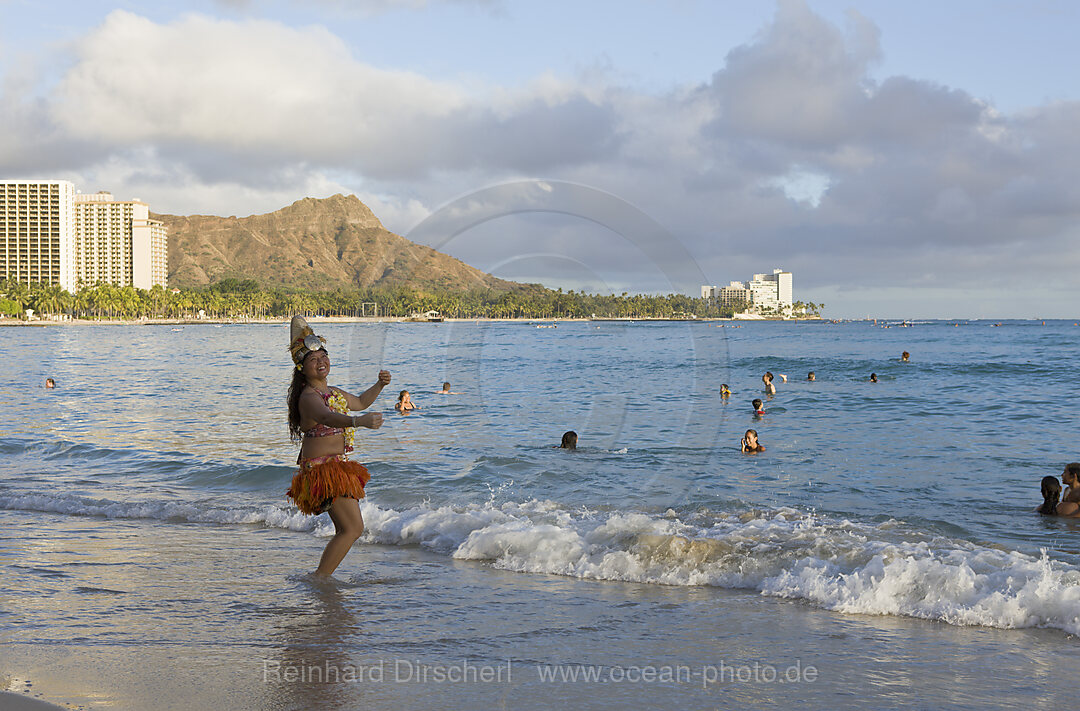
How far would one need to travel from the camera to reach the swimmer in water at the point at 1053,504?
1116cm

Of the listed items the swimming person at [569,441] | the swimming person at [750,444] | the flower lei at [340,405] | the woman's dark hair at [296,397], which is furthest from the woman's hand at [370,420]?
the swimming person at [750,444]

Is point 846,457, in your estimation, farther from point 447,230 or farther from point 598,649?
point 598,649

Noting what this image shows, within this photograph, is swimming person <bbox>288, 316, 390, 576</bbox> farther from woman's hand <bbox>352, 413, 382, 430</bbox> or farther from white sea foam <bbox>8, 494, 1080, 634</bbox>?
white sea foam <bbox>8, 494, 1080, 634</bbox>

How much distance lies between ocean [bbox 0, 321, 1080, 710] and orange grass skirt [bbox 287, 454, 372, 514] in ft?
2.85

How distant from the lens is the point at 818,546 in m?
8.71

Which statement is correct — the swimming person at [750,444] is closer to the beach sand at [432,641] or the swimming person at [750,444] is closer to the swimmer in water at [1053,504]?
the swimmer in water at [1053,504]

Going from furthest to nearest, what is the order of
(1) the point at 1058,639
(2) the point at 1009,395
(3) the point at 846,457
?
1. (2) the point at 1009,395
2. (3) the point at 846,457
3. (1) the point at 1058,639

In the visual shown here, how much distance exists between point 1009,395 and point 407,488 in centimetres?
2851

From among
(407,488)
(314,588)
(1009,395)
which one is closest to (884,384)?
(1009,395)

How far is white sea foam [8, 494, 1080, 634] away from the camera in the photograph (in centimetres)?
709

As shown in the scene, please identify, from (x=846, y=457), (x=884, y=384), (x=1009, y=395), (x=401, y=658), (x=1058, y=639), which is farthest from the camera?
(x=884, y=384)

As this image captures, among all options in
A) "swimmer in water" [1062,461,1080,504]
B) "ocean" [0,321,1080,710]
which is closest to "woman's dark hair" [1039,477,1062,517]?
"swimmer in water" [1062,461,1080,504]

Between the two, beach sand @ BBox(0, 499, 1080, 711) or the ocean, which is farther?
the ocean

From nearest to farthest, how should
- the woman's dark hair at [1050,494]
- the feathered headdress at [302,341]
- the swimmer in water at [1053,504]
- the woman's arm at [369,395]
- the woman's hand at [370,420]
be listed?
the woman's hand at [370,420] → the woman's arm at [369,395] → the feathered headdress at [302,341] → the swimmer in water at [1053,504] → the woman's dark hair at [1050,494]
